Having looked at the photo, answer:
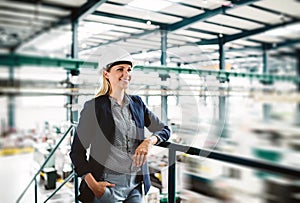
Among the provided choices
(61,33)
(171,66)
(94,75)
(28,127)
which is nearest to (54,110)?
(28,127)

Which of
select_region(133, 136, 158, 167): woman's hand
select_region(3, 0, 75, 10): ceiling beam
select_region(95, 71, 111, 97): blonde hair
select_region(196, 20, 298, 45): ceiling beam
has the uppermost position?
select_region(3, 0, 75, 10): ceiling beam

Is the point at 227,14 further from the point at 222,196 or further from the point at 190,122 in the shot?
the point at 222,196

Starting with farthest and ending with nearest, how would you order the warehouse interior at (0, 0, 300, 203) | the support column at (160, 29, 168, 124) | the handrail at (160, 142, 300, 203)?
the support column at (160, 29, 168, 124), the warehouse interior at (0, 0, 300, 203), the handrail at (160, 142, 300, 203)

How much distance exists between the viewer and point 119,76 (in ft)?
4.50

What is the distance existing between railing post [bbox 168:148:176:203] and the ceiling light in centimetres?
75

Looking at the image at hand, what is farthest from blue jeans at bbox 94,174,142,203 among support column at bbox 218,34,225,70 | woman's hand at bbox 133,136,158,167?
support column at bbox 218,34,225,70

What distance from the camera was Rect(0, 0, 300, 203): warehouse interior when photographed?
941 millimetres

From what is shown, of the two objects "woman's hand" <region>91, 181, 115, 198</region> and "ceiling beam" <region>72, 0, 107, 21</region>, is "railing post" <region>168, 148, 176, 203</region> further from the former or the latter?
"ceiling beam" <region>72, 0, 107, 21</region>

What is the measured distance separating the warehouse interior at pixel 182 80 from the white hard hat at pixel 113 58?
0.22 ft

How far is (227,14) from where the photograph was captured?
1212 millimetres

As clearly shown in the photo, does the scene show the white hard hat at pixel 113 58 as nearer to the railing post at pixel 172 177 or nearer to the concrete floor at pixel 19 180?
the railing post at pixel 172 177

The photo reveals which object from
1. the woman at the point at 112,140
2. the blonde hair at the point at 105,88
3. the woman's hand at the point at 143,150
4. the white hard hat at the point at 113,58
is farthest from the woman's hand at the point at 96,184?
the white hard hat at the point at 113,58

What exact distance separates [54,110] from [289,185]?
115cm

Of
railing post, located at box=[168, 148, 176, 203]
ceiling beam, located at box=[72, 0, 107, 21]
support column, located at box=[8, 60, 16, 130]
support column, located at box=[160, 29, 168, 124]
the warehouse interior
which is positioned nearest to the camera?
the warehouse interior
